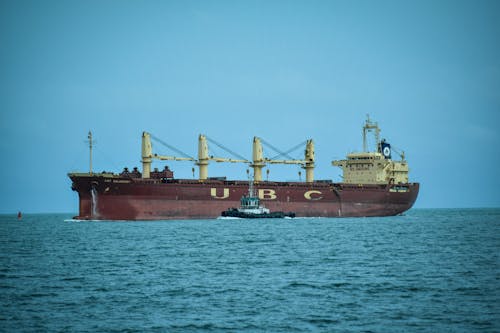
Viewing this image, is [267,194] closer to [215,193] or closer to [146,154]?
[215,193]

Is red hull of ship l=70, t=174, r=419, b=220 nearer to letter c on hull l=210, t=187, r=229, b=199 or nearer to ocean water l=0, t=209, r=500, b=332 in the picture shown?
letter c on hull l=210, t=187, r=229, b=199

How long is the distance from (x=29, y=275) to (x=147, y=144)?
3954cm

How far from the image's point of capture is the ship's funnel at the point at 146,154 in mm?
64625

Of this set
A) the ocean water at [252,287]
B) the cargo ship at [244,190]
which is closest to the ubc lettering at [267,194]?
the cargo ship at [244,190]

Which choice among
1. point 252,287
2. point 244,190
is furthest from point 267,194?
point 252,287

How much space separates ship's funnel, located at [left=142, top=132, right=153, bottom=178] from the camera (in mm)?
64625

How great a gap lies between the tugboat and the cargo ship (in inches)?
60.1

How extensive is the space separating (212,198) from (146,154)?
27.1ft

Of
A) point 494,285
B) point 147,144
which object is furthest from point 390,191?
point 494,285

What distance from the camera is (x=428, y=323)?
16766 mm

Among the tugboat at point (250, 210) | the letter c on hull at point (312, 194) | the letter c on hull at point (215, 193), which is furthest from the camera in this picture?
the letter c on hull at point (312, 194)

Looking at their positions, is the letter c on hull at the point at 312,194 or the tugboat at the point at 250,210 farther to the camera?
the letter c on hull at the point at 312,194

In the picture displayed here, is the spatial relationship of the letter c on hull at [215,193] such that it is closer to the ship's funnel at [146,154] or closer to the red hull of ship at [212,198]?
the red hull of ship at [212,198]

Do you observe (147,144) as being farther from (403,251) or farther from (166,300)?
(166,300)
